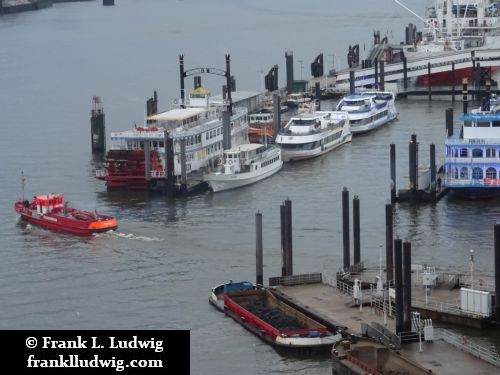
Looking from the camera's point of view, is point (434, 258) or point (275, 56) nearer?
point (434, 258)

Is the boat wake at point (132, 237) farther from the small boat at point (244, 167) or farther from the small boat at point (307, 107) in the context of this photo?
the small boat at point (307, 107)

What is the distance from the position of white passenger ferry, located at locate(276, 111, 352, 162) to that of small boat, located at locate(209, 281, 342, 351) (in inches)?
734

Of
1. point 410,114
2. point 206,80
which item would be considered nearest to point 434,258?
point 410,114

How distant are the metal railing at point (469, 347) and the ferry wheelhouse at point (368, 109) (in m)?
28.7

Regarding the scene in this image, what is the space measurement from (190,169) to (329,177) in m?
4.10

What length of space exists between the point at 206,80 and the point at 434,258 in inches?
1632

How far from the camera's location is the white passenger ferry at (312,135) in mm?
52438

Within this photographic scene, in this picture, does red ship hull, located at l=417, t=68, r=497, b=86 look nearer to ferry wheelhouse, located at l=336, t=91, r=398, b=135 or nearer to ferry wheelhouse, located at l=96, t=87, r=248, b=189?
ferry wheelhouse, located at l=336, t=91, r=398, b=135

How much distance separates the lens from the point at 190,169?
48.7m

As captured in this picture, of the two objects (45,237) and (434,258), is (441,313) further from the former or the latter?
(45,237)

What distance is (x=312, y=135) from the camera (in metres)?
52.9

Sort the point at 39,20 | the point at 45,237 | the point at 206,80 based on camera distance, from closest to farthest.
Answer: the point at 45,237 < the point at 206,80 < the point at 39,20

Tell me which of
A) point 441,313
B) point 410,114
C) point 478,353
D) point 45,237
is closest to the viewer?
point 478,353


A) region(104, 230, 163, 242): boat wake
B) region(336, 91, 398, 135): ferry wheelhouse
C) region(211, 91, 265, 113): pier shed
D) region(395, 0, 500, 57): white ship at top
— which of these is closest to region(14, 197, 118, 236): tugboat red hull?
region(104, 230, 163, 242): boat wake
